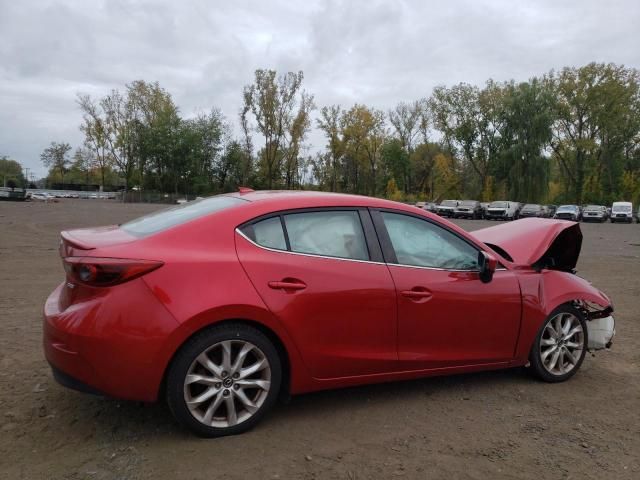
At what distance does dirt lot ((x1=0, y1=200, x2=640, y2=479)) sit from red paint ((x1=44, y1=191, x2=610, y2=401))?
0.91 ft

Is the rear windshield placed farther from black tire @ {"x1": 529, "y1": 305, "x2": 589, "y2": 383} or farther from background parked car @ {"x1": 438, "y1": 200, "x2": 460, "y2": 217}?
background parked car @ {"x1": 438, "y1": 200, "x2": 460, "y2": 217}

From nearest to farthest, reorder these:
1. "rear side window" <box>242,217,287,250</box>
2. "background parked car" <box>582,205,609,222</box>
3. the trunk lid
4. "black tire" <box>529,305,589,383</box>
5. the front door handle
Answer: the trunk lid < "rear side window" <box>242,217,287,250</box> < the front door handle < "black tire" <box>529,305,589,383</box> < "background parked car" <box>582,205,609,222</box>

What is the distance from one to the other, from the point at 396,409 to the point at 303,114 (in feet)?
208

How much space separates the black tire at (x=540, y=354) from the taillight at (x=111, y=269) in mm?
2940

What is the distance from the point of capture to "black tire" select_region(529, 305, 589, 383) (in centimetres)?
421

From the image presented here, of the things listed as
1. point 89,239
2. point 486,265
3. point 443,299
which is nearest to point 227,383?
point 89,239

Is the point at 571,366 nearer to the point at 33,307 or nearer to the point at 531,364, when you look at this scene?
the point at 531,364

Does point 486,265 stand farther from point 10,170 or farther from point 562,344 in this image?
point 10,170

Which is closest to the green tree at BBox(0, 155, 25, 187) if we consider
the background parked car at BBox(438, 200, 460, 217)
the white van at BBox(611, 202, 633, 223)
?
the background parked car at BBox(438, 200, 460, 217)

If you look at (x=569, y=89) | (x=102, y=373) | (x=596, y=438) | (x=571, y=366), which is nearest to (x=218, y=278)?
(x=102, y=373)

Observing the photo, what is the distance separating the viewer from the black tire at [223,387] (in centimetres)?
302

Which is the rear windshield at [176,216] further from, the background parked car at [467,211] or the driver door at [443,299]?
the background parked car at [467,211]

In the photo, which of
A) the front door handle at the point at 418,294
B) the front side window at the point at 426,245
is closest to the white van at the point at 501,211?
the front side window at the point at 426,245

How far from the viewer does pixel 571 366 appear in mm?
4383
